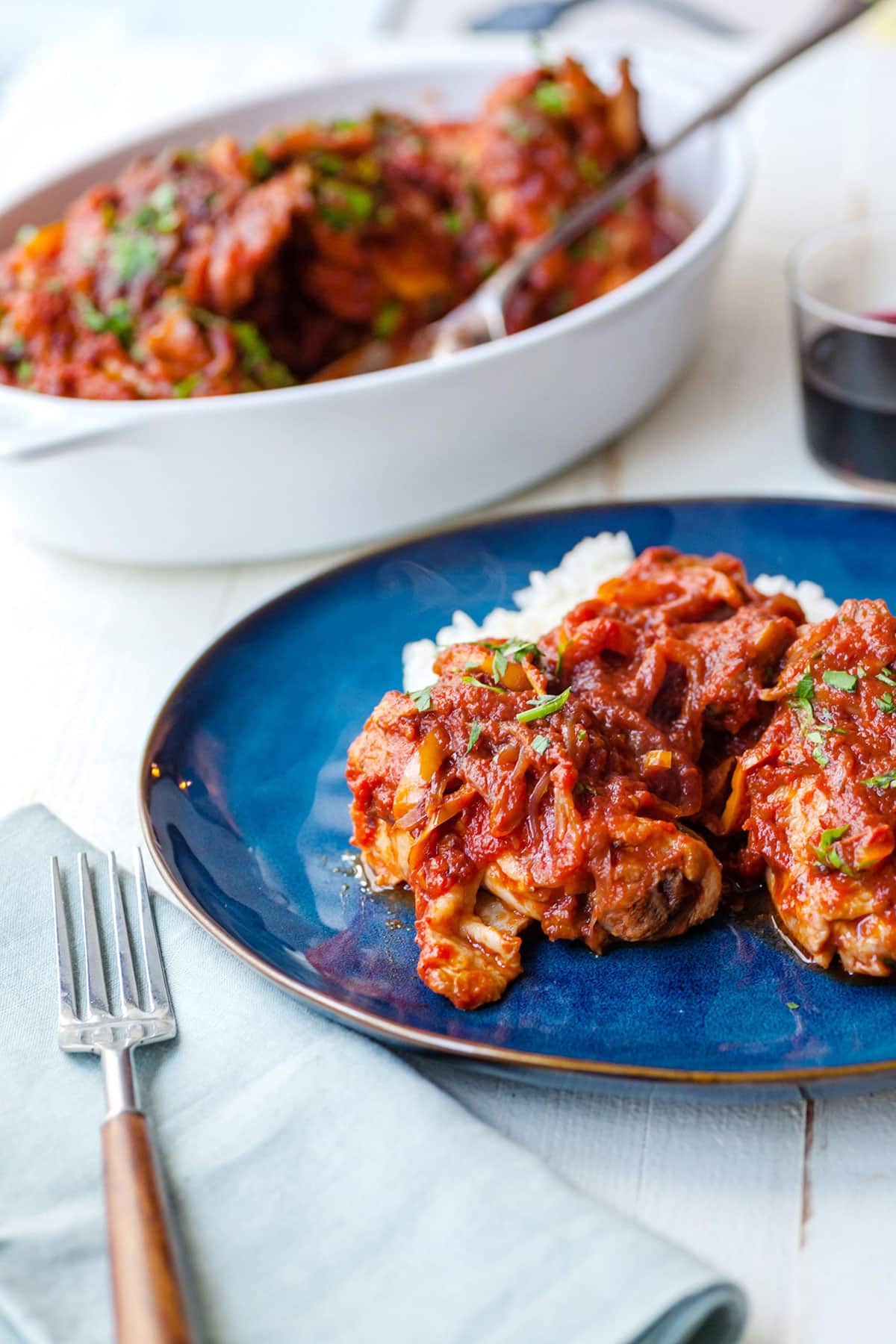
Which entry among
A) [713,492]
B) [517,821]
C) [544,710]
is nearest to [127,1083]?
[517,821]

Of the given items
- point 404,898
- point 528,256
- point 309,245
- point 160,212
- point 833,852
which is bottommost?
point 404,898

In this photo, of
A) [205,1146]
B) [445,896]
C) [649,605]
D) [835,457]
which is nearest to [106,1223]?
[205,1146]

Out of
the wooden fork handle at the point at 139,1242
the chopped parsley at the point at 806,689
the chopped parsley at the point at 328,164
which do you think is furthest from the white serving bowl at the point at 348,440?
the wooden fork handle at the point at 139,1242

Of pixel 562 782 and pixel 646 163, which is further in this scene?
pixel 646 163

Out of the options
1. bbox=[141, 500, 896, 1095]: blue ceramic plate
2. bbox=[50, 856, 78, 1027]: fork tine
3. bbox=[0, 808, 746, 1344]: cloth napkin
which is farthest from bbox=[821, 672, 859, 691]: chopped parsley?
bbox=[50, 856, 78, 1027]: fork tine

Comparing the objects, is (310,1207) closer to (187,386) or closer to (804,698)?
(804,698)
